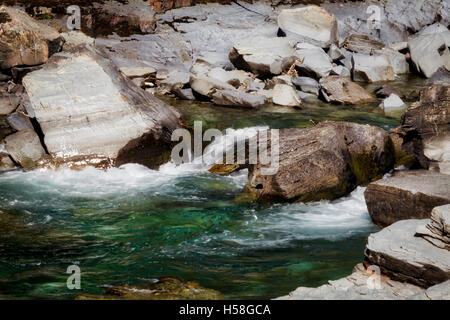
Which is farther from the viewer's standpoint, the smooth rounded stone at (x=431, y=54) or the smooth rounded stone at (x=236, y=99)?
the smooth rounded stone at (x=431, y=54)

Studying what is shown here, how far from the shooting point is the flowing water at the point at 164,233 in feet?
16.1

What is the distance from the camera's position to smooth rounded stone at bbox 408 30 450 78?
1462 cm

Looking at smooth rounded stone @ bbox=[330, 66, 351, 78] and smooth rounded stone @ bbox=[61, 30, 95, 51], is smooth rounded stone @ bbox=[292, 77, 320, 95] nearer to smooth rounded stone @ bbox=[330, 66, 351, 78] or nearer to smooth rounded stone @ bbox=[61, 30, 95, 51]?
smooth rounded stone @ bbox=[330, 66, 351, 78]

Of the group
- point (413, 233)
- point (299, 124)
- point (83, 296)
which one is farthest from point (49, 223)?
point (299, 124)

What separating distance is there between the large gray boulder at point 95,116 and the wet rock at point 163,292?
3.99m

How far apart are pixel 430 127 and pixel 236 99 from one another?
4.87 m

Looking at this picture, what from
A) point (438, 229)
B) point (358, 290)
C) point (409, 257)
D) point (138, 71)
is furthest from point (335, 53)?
point (358, 290)

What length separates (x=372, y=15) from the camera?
59.3 feet

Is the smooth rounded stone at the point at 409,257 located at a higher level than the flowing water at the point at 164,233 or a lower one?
higher

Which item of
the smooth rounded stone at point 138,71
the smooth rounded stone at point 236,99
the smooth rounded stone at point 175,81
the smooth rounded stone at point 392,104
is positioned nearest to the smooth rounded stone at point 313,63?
the smooth rounded stone at point 392,104

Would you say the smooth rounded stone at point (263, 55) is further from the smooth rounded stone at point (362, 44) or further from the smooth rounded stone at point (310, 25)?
the smooth rounded stone at point (362, 44)

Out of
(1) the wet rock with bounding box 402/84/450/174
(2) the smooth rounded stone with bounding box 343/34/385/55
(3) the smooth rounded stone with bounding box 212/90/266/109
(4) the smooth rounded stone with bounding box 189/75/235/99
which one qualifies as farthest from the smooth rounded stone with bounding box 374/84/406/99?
(1) the wet rock with bounding box 402/84/450/174

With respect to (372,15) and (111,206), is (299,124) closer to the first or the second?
(111,206)

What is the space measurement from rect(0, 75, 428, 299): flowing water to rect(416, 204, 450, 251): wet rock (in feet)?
2.73
